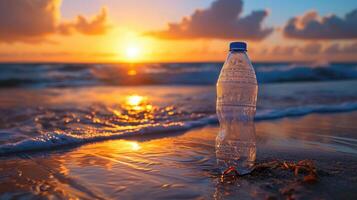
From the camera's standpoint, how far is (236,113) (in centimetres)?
346

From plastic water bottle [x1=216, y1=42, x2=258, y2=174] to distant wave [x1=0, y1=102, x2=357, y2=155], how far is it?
5.47 ft

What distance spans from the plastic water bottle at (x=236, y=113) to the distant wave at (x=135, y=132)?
1.67m

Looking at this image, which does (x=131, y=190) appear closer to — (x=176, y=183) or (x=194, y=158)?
(x=176, y=183)

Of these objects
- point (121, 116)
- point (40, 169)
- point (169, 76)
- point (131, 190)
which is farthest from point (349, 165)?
point (169, 76)

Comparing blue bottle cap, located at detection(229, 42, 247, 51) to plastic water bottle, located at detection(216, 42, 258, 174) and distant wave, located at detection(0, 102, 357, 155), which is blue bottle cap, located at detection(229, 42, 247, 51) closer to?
plastic water bottle, located at detection(216, 42, 258, 174)

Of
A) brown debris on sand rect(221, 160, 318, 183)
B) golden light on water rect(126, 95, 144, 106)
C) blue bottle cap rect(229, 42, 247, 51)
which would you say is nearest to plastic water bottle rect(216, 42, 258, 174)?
brown debris on sand rect(221, 160, 318, 183)

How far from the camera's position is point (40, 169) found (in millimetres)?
3295

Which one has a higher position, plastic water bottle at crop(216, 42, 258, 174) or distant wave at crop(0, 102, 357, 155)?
plastic water bottle at crop(216, 42, 258, 174)

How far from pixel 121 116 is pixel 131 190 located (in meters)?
3.83

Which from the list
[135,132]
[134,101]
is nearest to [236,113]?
[135,132]

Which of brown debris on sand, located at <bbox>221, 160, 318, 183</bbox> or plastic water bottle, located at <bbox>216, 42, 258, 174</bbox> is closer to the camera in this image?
brown debris on sand, located at <bbox>221, 160, 318, 183</bbox>

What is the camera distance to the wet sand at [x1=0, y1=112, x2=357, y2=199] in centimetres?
262

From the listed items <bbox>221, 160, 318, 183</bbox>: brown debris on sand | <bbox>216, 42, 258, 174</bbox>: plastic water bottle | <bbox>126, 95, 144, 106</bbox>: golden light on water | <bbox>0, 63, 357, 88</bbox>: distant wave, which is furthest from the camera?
<bbox>0, 63, 357, 88</bbox>: distant wave

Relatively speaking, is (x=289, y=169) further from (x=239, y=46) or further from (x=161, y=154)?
(x=161, y=154)
